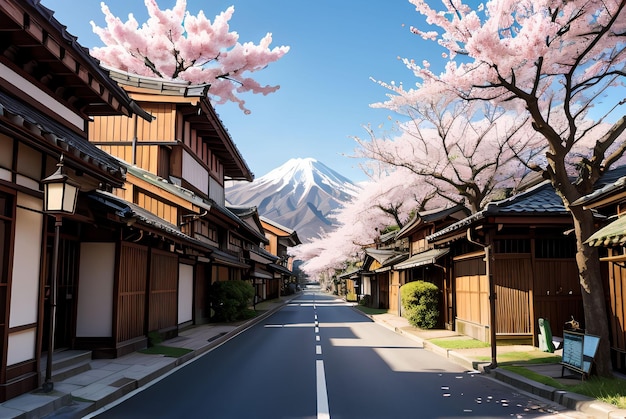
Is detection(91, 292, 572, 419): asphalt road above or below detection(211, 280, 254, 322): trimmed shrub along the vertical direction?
below

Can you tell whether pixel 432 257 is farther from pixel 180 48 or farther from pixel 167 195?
pixel 180 48

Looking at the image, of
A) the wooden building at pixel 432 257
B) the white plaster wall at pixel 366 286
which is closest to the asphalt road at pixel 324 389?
the wooden building at pixel 432 257

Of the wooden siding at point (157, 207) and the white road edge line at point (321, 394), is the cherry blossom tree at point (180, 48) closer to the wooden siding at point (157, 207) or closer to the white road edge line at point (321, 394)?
the wooden siding at point (157, 207)

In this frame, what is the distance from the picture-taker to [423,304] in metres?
20.4

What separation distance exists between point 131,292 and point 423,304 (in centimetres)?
1195

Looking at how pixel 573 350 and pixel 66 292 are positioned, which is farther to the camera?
pixel 66 292

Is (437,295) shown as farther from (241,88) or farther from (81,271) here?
(241,88)

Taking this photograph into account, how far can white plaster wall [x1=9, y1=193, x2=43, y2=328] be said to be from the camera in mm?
7742

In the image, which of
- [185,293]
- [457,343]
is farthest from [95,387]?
[185,293]

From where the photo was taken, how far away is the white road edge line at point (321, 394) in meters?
7.13

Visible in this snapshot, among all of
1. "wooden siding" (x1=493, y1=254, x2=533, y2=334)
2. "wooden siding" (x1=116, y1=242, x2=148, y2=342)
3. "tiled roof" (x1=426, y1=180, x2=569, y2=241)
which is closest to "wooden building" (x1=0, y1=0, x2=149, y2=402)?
"wooden siding" (x1=116, y1=242, x2=148, y2=342)

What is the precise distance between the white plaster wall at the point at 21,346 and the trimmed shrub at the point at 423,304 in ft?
49.7

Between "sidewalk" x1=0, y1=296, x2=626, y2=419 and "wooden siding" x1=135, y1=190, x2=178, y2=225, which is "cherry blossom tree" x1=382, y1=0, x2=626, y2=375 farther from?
"wooden siding" x1=135, y1=190, x2=178, y2=225

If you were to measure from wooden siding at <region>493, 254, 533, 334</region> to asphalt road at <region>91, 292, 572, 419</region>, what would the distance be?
2614 millimetres
